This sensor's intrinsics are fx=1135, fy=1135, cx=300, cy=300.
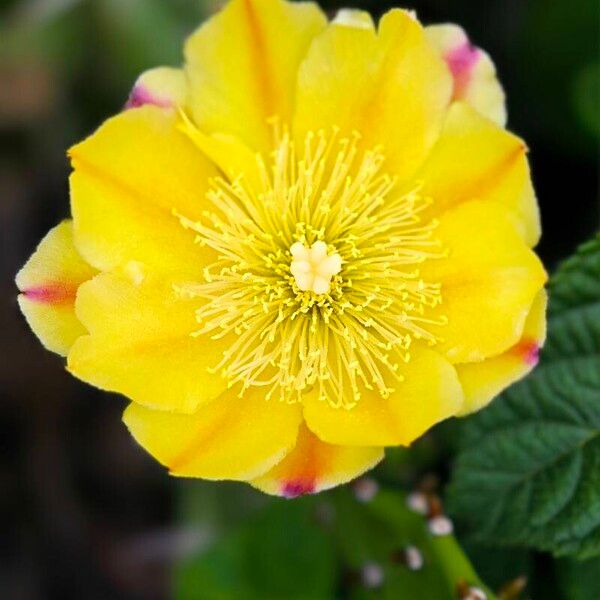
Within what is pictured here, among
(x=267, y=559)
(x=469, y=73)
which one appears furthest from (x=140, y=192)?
(x=267, y=559)

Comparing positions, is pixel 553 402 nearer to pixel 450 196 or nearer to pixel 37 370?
pixel 450 196

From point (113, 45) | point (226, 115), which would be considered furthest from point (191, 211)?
point (113, 45)

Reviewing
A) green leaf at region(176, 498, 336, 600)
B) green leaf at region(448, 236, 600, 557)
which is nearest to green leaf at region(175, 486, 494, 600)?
green leaf at region(176, 498, 336, 600)

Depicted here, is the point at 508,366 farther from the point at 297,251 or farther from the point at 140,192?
the point at 140,192

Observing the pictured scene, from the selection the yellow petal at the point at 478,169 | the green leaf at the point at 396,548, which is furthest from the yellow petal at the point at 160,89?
the green leaf at the point at 396,548

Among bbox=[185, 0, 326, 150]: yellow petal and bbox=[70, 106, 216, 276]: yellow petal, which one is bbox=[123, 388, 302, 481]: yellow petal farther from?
bbox=[185, 0, 326, 150]: yellow petal

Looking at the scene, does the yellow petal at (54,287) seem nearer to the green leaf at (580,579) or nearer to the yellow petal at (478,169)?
the yellow petal at (478,169)

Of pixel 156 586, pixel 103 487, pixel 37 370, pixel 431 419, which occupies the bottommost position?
pixel 156 586
